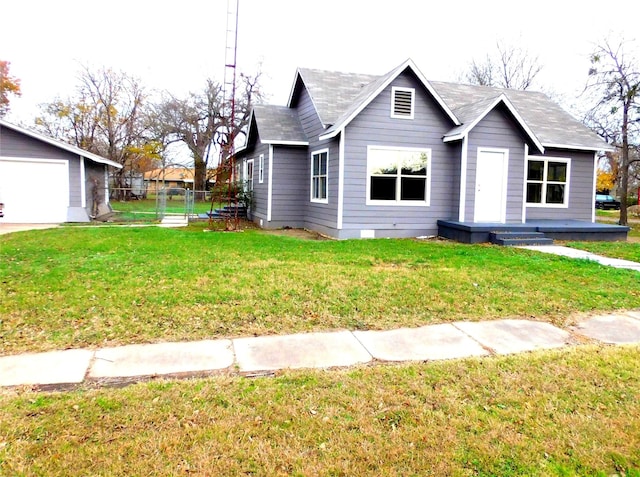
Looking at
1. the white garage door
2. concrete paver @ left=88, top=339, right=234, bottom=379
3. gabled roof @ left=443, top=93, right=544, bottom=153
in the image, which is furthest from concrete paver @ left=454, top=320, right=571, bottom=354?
the white garage door

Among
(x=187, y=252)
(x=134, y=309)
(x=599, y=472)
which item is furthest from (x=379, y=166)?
(x=599, y=472)

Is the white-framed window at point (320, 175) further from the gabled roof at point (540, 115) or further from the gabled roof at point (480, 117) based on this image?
the gabled roof at point (540, 115)

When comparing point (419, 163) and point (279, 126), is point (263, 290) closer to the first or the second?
point (419, 163)

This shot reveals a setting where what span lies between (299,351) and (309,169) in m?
11.4

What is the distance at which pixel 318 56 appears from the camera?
3366 cm

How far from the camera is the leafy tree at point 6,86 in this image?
3225cm

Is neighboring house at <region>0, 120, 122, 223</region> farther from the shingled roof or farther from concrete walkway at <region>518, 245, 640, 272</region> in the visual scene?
concrete walkway at <region>518, 245, 640, 272</region>

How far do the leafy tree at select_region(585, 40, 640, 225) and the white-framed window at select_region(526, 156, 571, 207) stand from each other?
17.1 ft

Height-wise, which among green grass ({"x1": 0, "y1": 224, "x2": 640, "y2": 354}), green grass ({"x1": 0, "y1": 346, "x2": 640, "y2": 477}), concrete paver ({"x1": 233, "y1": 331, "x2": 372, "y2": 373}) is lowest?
green grass ({"x1": 0, "y1": 346, "x2": 640, "y2": 477})

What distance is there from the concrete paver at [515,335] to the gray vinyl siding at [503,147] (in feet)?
25.4

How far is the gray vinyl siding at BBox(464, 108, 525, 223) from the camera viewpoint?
12.2 metres

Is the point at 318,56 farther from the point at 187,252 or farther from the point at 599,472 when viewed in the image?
the point at 599,472

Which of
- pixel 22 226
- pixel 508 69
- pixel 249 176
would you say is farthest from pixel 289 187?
pixel 508 69

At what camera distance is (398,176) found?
12.4 meters
